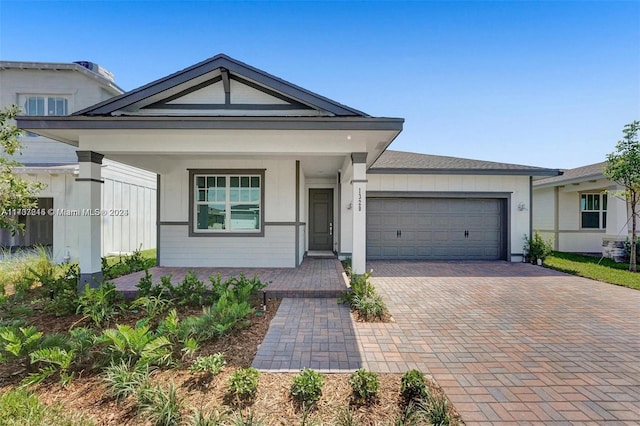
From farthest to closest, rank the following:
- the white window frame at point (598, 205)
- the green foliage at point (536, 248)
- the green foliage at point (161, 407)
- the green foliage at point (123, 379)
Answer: the white window frame at point (598, 205) → the green foliage at point (536, 248) → the green foliage at point (123, 379) → the green foliage at point (161, 407)

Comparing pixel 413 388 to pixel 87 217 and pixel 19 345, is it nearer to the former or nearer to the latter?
pixel 19 345

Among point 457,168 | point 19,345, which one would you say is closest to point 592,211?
point 457,168

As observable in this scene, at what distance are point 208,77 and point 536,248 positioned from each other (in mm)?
11179

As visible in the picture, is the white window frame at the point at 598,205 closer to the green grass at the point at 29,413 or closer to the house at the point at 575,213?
the house at the point at 575,213

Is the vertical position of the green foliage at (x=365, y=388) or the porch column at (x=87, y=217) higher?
the porch column at (x=87, y=217)

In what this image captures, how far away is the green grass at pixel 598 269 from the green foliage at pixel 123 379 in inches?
390

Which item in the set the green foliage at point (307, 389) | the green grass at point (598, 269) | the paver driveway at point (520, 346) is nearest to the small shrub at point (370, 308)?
the paver driveway at point (520, 346)

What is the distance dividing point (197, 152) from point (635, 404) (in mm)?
6850

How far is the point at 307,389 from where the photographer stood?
8.85 feet

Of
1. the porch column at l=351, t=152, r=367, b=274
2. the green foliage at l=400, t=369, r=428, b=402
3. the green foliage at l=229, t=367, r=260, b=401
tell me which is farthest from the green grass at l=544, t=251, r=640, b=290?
the green foliage at l=229, t=367, r=260, b=401

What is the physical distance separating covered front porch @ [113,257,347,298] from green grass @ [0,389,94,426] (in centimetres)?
334

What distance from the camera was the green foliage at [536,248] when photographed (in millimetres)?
10391

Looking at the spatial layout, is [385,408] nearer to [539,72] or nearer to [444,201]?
→ [444,201]

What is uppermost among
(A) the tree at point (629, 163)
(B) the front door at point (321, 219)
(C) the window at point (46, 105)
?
(C) the window at point (46, 105)
